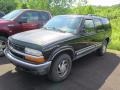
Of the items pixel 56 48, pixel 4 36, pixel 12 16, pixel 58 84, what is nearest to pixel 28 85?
pixel 58 84

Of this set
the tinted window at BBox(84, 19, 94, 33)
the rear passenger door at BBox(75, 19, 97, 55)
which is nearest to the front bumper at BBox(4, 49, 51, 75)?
the rear passenger door at BBox(75, 19, 97, 55)

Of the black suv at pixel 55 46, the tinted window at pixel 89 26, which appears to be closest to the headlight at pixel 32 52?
the black suv at pixel 55 46

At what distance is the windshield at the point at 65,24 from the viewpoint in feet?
18.6

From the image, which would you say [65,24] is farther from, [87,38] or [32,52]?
[32,52]

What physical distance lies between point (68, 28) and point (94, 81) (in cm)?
172

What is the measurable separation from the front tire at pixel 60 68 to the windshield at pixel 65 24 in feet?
3.03

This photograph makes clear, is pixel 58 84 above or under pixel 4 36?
under

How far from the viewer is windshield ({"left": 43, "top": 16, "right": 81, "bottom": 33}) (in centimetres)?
567

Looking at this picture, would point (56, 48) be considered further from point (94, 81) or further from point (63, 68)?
point (94, 81)

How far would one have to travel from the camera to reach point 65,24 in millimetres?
5852

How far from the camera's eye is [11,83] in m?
4.91

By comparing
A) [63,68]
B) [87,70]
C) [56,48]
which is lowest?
[87,70]

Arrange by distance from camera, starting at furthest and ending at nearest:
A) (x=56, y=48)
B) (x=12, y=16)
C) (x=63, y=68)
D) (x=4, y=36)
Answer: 1. (x=12, y=16)
2. (x=4, y=36)
3. (x=63, y=68)
4. (x=56, y=48)

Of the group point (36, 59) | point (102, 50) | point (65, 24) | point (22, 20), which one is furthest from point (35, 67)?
point (102, 50)
